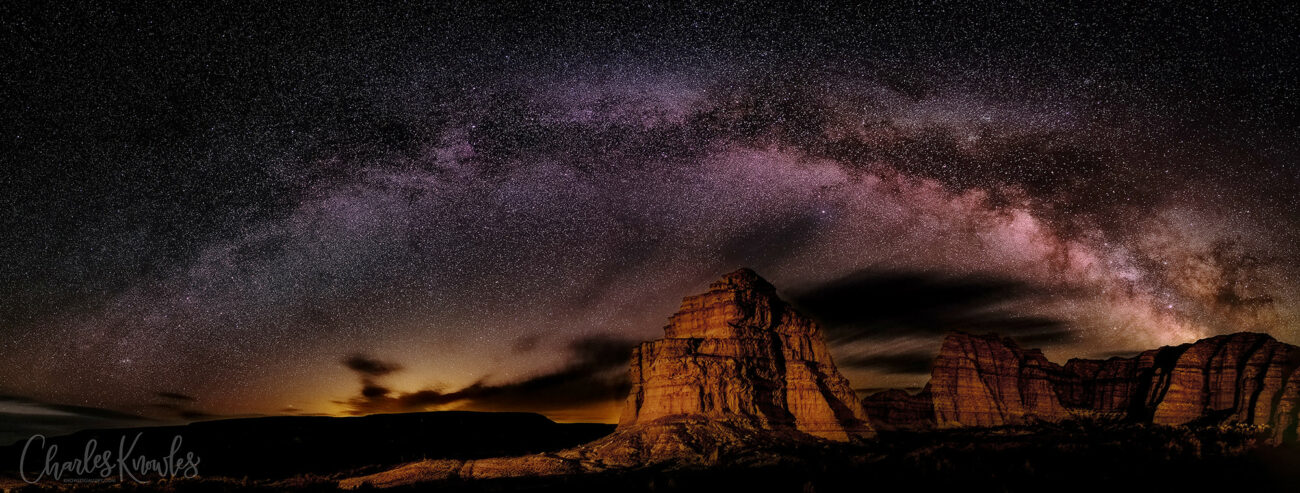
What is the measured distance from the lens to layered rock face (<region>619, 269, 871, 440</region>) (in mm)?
66250

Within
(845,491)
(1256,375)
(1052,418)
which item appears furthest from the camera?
(1052,418)

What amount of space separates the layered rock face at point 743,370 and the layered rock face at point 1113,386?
40203 millimetres

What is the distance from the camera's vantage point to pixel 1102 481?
2703cm

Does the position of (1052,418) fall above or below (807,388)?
below

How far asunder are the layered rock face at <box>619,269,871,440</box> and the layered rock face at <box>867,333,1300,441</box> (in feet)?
132

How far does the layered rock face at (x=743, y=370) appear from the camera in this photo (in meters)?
66.2

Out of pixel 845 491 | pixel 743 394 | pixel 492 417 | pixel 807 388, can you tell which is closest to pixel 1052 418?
pixel 807 388

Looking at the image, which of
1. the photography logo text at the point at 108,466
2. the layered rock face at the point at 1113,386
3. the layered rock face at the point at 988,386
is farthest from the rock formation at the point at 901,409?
the photography logo text at the point at 108,466

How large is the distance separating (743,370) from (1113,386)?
87016 mm

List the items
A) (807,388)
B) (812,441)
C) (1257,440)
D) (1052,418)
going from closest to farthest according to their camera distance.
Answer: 1. (1257,440)
2. (812,441)
3. (807,388)
4. (1052,418)

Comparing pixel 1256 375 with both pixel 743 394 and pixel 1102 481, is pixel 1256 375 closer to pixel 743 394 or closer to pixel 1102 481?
pixel 743 394

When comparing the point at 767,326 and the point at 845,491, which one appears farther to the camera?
the point at 767,326

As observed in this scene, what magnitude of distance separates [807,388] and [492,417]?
4371 inches

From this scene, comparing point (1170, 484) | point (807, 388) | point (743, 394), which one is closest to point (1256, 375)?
point (807, 388)
